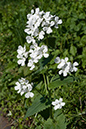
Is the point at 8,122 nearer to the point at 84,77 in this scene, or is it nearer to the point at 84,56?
the point at 84,77

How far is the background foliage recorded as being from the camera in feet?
5.35

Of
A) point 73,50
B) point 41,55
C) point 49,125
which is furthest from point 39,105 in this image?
point 73,50

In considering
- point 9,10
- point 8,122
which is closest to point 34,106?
point 8,122

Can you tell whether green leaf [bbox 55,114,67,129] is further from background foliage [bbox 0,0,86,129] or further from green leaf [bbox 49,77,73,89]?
green leaf [bbox 49,77,73,89]

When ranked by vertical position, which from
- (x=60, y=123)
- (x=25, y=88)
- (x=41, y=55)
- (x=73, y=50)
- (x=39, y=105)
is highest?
(x=73, y=50)

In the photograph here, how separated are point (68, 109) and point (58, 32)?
1119mm

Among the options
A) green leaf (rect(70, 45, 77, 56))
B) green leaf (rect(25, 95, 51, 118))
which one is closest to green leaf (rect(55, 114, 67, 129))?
green leaf (rect(25, 95, 51, 118))

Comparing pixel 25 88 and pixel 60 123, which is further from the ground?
pixel 25 88

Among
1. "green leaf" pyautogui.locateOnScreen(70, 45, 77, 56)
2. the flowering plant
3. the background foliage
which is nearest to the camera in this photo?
the flowering plant

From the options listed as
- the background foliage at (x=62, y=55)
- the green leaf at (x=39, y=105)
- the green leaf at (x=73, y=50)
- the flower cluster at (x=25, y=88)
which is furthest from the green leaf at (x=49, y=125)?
the green leaf at (x=73, y=50)

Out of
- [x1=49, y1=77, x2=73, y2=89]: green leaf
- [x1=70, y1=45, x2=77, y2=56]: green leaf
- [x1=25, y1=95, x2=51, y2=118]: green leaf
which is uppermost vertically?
[x1=70, y1=45, x2=77, y2=56]: green leaf

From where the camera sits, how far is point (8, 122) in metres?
1.85

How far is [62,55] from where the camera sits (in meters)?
2.16

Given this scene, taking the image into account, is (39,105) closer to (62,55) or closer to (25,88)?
(25,88)
